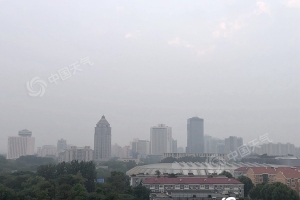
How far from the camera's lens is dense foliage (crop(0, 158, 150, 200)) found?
10586mm

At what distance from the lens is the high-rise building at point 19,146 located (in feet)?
180

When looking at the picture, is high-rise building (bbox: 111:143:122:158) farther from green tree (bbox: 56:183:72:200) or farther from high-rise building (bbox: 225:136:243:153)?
green tree (bbox: 56:183:72:200)

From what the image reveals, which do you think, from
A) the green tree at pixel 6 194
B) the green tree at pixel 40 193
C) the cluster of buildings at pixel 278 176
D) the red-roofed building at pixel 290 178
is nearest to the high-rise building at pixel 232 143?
the cluster of buildings at pixel 278 176

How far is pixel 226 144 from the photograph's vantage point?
2501 inches

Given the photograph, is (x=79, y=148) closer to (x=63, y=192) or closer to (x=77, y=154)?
(x=77, y=154)

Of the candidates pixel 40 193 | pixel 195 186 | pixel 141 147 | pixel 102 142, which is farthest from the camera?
pixel 141 147

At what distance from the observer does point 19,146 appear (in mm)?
55531

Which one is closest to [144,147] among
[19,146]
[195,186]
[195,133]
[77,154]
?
[195,133]

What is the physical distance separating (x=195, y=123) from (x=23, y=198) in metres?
66.4

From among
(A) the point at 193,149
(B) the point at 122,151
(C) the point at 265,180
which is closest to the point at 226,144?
(A) the point at 193,149

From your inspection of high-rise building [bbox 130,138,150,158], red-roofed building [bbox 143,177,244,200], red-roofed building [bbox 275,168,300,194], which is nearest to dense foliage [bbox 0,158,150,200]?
red-roofed building [bbox 143,177,244,200]

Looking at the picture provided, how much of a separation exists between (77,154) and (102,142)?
20.5 ft

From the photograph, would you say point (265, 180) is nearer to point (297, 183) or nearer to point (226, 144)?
point (297, 183)

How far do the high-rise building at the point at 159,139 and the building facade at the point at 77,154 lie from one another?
748 inches
